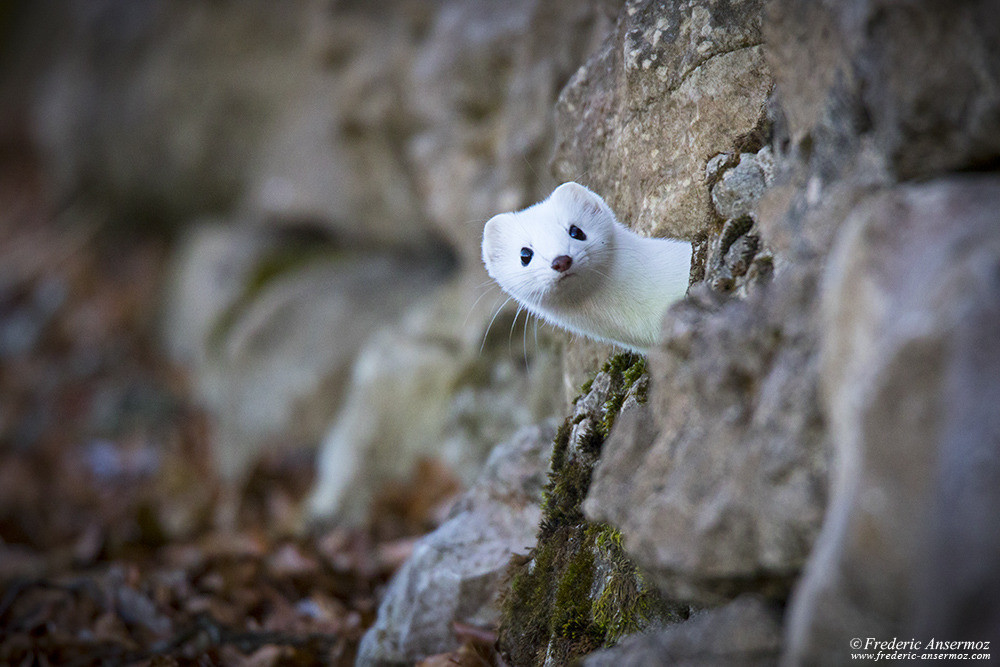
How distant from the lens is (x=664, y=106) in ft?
10.1

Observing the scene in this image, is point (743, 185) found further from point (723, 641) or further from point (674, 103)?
point (723, 641)

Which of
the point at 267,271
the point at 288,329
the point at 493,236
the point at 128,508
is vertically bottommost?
the point at 128,508

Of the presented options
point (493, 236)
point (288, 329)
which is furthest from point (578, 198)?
point (288, 329)

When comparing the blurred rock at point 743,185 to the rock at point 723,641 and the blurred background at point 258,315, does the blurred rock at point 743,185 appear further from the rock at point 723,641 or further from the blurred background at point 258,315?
the rock at point 723,641

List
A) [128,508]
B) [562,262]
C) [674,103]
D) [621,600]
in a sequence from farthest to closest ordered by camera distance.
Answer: [128,508], [562,262], [674,103], [621,600]

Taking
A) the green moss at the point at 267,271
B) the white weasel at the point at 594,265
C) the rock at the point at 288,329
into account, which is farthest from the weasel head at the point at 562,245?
the green moss at the point at 267,271

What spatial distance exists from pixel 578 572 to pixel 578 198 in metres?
1.55

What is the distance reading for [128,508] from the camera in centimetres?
679

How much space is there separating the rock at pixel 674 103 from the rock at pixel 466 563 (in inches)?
46.0

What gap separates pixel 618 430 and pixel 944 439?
1.02m

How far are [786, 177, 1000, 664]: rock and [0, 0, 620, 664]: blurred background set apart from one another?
7.02ft

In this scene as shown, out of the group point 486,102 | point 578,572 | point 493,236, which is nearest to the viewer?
point 578,572

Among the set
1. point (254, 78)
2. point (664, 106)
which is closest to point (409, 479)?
point (664, 106)

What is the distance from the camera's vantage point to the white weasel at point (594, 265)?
324cm
